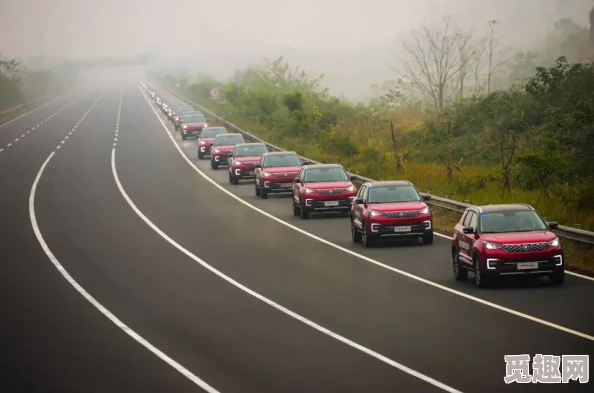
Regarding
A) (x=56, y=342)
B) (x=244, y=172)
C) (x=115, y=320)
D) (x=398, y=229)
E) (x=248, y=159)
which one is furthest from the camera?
(x=248, y=159)

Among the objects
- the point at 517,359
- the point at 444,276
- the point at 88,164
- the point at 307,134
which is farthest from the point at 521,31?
the point at 517,359

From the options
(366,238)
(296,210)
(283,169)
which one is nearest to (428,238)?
(366,238)

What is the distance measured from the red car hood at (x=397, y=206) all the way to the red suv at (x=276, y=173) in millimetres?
13049

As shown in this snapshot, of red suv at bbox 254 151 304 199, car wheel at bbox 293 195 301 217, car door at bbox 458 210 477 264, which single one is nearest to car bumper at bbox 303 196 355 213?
car wheel at bbox 293 195 301 217

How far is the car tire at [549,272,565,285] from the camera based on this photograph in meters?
20.0

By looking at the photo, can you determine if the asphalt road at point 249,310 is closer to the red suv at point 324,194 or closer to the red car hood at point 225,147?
the red suv at point 324,194

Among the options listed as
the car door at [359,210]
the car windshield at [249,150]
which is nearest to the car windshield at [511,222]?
the car door at [359,210]

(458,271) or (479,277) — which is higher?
(479,277)

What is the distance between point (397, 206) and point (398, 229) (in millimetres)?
636

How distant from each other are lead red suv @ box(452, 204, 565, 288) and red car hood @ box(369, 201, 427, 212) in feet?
16.8

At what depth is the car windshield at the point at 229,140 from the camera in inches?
2156

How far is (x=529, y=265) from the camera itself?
19.9 metres

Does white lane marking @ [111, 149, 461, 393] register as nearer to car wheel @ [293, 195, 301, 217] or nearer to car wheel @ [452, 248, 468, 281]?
car wheel @ [452, 248, 468, 281]

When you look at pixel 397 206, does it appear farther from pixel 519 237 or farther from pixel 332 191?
pixel 519 237
